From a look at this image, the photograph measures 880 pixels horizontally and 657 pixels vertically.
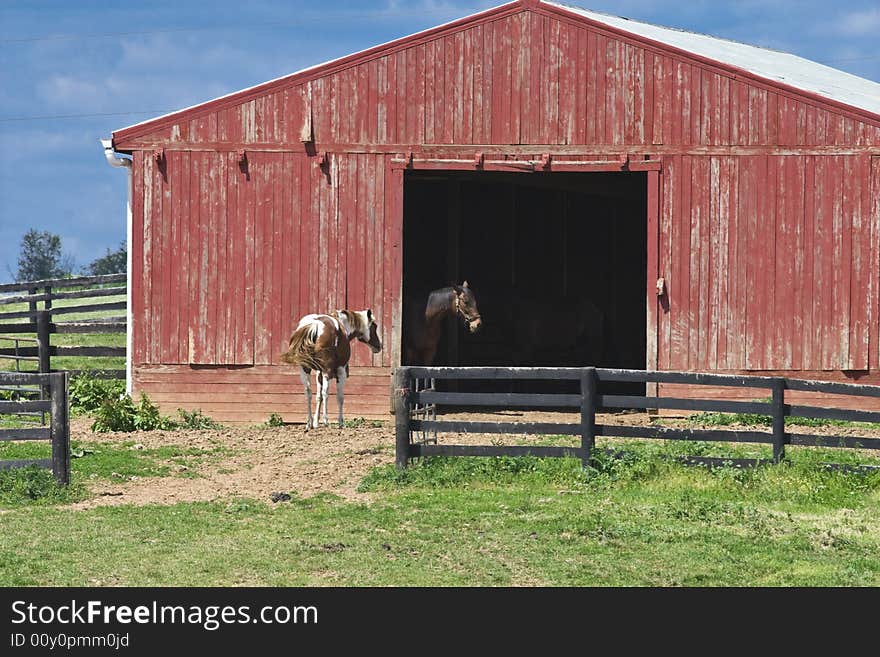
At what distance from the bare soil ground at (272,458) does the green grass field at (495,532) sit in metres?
0.51

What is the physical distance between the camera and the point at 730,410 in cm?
1374

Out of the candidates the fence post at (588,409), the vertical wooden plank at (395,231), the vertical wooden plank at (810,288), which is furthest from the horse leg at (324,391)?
the vertical wooden plank at (810,288)

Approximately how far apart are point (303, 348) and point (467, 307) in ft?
12.0

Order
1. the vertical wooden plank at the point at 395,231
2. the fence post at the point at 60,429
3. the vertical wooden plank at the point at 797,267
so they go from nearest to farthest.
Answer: the fence post at the point at 60,429 < the vertical wooden plank at the point at 797,267 < the vertical wooden plank at the point at 395,231

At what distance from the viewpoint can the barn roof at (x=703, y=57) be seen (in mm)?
20859

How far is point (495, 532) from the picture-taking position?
11.1 meters

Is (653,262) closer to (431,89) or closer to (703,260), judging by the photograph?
(703,260)

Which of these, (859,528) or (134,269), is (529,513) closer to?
(859,528)

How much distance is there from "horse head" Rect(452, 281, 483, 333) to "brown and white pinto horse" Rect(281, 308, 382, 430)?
192cm

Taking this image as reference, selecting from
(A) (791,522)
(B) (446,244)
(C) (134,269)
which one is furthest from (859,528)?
(B) (446,244)

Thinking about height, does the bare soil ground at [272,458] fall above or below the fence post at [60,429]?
below

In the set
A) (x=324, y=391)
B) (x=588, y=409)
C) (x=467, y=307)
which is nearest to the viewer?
(x=588, y=409)

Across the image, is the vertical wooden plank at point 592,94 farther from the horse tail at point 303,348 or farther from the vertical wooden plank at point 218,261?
the vertical wooden plank at point 218,261

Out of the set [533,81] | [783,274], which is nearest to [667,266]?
[783,274]
